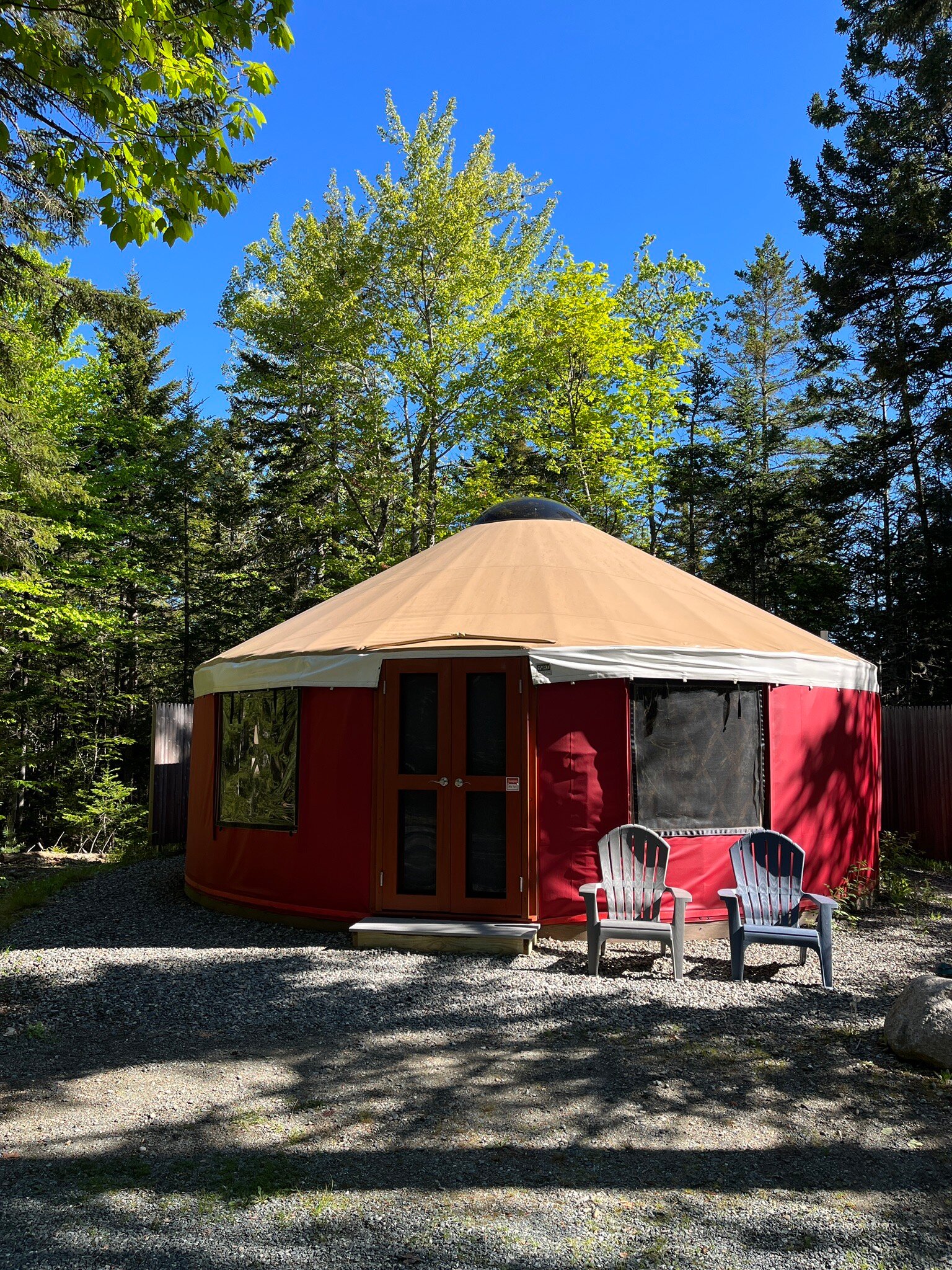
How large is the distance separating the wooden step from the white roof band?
1.59 metres

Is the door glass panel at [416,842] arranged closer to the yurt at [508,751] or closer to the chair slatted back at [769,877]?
the yurt at [508,751]

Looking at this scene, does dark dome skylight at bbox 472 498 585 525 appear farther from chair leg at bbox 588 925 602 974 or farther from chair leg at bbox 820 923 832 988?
chair leg at bbox 820 923 832 988

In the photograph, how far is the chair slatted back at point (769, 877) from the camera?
5.43 m

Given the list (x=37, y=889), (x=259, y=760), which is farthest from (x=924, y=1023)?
(x=37, y=889)

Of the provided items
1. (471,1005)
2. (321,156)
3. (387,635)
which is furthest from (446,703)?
(321,156)

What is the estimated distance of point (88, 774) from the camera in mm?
15086

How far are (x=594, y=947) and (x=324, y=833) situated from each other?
2.19 m

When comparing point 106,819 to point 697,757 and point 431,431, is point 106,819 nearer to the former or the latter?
point 431,431

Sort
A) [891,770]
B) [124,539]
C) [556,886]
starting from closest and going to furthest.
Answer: [556,886], [891,770], [124,539]

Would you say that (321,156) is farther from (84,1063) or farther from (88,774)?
(84,1063)

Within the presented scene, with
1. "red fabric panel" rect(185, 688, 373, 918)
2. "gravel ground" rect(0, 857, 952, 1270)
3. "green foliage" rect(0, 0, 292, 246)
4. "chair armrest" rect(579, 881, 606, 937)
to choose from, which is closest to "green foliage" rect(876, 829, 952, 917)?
"gravel ground" rect(0, 857, 952, 1270)

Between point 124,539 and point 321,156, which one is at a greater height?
point 321,156

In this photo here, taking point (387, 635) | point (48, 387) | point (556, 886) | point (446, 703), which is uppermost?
point (48, 387)

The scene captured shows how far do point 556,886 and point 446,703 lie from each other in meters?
1.42
